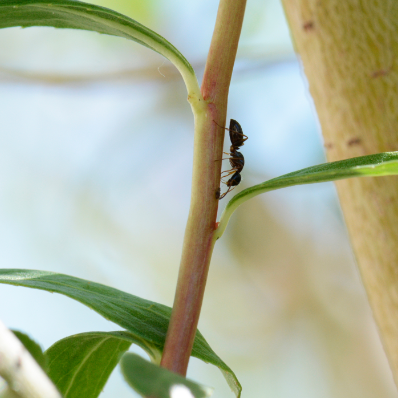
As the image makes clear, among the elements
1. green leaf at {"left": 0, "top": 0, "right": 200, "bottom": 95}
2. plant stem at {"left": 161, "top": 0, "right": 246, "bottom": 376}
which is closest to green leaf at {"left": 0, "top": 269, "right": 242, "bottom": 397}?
plant stem at {"left": 161, "top": 0, "right": 246, "bottom": 376}

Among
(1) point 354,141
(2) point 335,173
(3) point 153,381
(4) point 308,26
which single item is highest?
(4) point 308,26

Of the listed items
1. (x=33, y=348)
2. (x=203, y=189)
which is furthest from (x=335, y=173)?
(x=33, y=348)

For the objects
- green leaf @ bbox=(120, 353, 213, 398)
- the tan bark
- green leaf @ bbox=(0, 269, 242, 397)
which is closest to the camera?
green leaf @ bbox=(120, 353, 213, 398)

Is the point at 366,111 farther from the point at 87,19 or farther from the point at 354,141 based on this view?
the point at 87,19

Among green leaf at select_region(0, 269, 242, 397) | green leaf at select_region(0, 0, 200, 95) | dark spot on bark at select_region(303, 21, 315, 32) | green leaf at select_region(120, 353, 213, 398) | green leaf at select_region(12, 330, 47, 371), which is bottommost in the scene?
green leaf at select_region(120, 353, 213, 398)

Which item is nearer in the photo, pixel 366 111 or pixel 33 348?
pixel 33 348

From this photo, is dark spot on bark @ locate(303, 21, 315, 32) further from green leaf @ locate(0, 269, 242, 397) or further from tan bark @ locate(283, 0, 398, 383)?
green leaf @ locate(0, 269, 242, 397)

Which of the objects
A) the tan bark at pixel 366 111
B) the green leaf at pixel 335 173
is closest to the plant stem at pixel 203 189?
the green leaf at pixel 335 173
